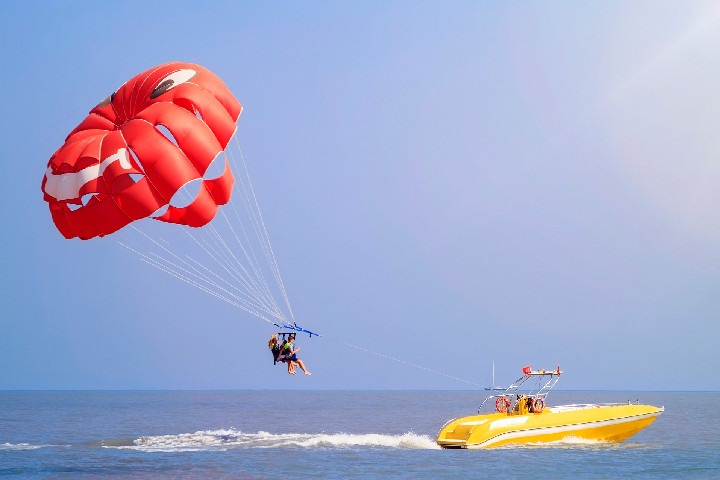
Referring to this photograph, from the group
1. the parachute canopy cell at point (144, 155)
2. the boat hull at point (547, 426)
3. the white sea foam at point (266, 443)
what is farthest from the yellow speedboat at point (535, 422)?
the parachute canopy cell at point (144, 155)

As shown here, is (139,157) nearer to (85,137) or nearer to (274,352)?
(85,137)

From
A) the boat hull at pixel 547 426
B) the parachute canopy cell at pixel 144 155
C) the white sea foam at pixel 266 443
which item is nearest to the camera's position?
the parachute canopy cell at pixel 144 155

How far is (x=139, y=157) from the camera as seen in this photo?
1592 centimetres

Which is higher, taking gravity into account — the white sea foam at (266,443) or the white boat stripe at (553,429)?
the white boat stripe at (553,429)

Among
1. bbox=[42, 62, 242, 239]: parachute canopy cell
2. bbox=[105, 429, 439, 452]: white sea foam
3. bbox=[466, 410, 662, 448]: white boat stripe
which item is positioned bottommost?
bbox=[105, 429, 439, 452]: white sea foam

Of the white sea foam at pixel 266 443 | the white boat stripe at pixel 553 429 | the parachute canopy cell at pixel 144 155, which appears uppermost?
the parachute canopy cell at pixel 144 155

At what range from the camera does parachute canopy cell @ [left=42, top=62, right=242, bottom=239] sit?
52.7 ft

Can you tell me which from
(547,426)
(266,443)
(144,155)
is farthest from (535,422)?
(144,155)

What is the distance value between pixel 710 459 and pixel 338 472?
10757mm

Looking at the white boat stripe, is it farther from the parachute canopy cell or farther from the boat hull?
the parachute canopy cell

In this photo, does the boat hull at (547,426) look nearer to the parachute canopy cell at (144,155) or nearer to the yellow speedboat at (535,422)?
the yellow speedboat at (535,422)

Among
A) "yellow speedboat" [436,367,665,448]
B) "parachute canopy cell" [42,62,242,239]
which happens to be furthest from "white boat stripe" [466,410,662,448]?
"parachute canopy cell" [42,62,242,239]

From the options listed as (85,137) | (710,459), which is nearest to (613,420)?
(710,459)

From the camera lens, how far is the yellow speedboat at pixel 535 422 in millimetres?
21062
